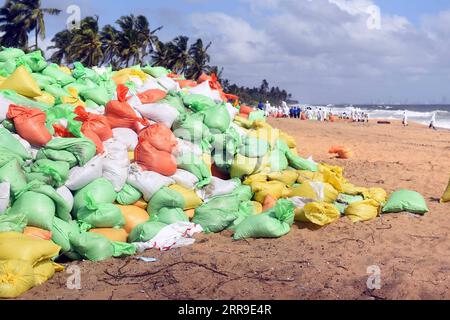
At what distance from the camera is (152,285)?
10.4 feet

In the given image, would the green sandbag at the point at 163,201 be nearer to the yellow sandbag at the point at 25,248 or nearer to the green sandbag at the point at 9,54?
the yellow sandbag at the point at 25,248

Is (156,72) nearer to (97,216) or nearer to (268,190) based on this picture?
(268,190)

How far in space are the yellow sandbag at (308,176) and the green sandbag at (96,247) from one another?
2.26m

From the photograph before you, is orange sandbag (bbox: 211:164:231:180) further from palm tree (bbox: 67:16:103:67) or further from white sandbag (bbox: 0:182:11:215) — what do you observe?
palm tree (bbox: 67:16:103:67)

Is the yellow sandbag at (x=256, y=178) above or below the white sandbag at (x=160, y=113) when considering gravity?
below

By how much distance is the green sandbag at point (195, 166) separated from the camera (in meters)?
4.77

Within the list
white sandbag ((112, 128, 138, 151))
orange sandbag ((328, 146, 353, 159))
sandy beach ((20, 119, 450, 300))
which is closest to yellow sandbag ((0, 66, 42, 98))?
white sandbag ((112, 128, 138, 151))

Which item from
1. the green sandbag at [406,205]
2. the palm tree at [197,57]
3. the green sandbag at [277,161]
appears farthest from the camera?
the palm tree at [197,57]

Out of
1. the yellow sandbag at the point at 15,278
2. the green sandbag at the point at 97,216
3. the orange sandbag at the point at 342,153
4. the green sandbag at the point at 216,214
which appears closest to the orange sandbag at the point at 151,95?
the green sandbag at the point at 216,214

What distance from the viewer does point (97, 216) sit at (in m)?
3.88

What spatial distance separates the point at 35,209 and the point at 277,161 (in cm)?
262

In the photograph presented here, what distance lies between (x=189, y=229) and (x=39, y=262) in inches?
50.9

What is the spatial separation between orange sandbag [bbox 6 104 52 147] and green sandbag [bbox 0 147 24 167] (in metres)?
0.28

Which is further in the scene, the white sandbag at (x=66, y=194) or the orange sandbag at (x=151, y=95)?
the orange sandbag at (x=151, y=95)
